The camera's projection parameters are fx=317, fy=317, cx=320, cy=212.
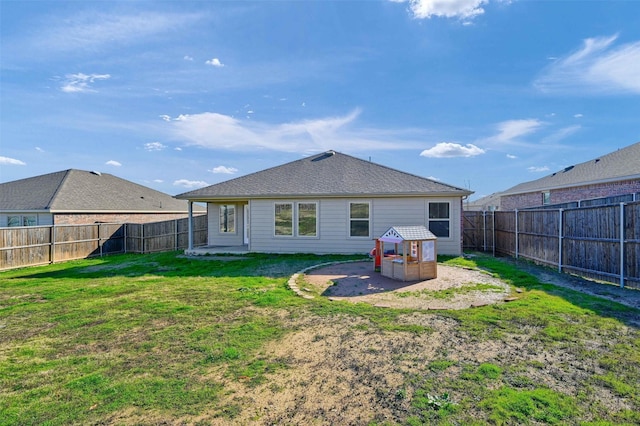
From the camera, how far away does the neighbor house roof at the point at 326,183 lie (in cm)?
1285

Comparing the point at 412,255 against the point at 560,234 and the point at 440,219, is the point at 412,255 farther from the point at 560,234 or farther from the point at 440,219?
the point at 440,219

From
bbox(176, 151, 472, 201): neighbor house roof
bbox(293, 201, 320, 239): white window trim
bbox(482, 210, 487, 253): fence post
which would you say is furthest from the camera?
bbox(482, 210, 487, 253): fence post

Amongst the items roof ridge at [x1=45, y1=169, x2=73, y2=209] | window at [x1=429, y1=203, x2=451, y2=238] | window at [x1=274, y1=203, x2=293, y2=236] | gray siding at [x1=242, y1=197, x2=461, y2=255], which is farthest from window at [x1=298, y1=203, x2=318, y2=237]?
roof ridge at [x1=45, y1=169, x2=73, y2=209]

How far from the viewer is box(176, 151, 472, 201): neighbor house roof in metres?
12.9

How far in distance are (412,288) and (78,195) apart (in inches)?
756

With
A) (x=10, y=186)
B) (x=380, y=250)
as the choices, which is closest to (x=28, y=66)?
(x=10, y=186)

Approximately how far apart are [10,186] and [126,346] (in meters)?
23.3

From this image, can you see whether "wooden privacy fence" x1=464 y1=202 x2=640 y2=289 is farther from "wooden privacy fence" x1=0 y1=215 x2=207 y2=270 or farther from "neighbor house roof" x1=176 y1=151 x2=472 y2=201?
"wooden privacy fence" x1=0 y1=215 x2=207 y2=270

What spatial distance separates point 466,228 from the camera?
1589cm

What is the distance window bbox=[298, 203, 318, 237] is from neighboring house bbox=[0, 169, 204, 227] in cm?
1216

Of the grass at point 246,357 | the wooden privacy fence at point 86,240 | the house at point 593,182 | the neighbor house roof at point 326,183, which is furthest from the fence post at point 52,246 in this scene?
the house at point 593,182

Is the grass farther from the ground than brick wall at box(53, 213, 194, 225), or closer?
closer

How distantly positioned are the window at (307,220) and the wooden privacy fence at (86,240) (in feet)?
25.0

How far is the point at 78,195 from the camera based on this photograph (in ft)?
59.0
